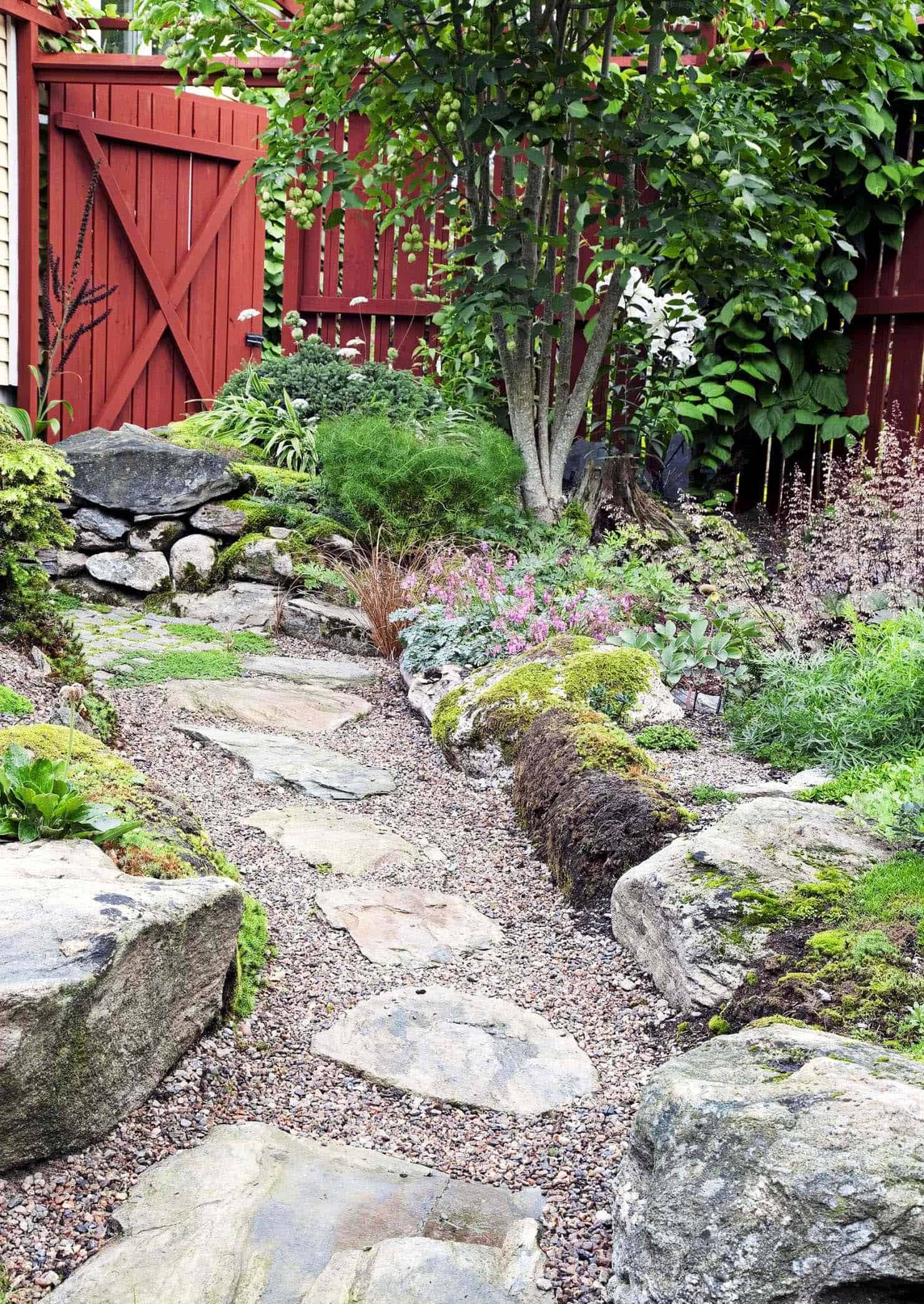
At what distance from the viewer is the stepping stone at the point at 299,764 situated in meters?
3.94

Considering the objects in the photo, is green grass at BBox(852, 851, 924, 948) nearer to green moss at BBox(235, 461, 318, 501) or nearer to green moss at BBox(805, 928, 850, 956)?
green moss at BBox(805, 928, 850, 956)

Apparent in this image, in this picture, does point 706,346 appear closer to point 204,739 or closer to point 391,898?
point 204,739

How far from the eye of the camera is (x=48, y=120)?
843 cm

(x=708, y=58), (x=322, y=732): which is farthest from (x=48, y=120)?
(x=322, y=732)

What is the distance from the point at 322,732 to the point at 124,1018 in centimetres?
260

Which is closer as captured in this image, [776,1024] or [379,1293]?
[379,1293]

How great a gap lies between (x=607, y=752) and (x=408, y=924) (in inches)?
33.4

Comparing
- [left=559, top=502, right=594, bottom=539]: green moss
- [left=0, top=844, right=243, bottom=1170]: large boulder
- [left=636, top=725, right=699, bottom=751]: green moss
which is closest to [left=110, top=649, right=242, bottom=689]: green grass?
[left=636, top=725, right=699, bottom=751]: green moss

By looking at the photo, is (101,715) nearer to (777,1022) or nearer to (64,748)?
(64,748)

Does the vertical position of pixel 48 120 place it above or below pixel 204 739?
above

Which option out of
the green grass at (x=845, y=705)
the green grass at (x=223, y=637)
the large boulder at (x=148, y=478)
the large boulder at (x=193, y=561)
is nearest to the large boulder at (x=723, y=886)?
the green grass at (x=845, y=705)

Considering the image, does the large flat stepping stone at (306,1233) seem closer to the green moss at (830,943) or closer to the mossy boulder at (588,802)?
the green moss at (830,943)

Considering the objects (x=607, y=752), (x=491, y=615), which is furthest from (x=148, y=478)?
(x=607, y=752)

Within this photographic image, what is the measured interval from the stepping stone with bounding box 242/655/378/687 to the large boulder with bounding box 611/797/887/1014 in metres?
2.62
